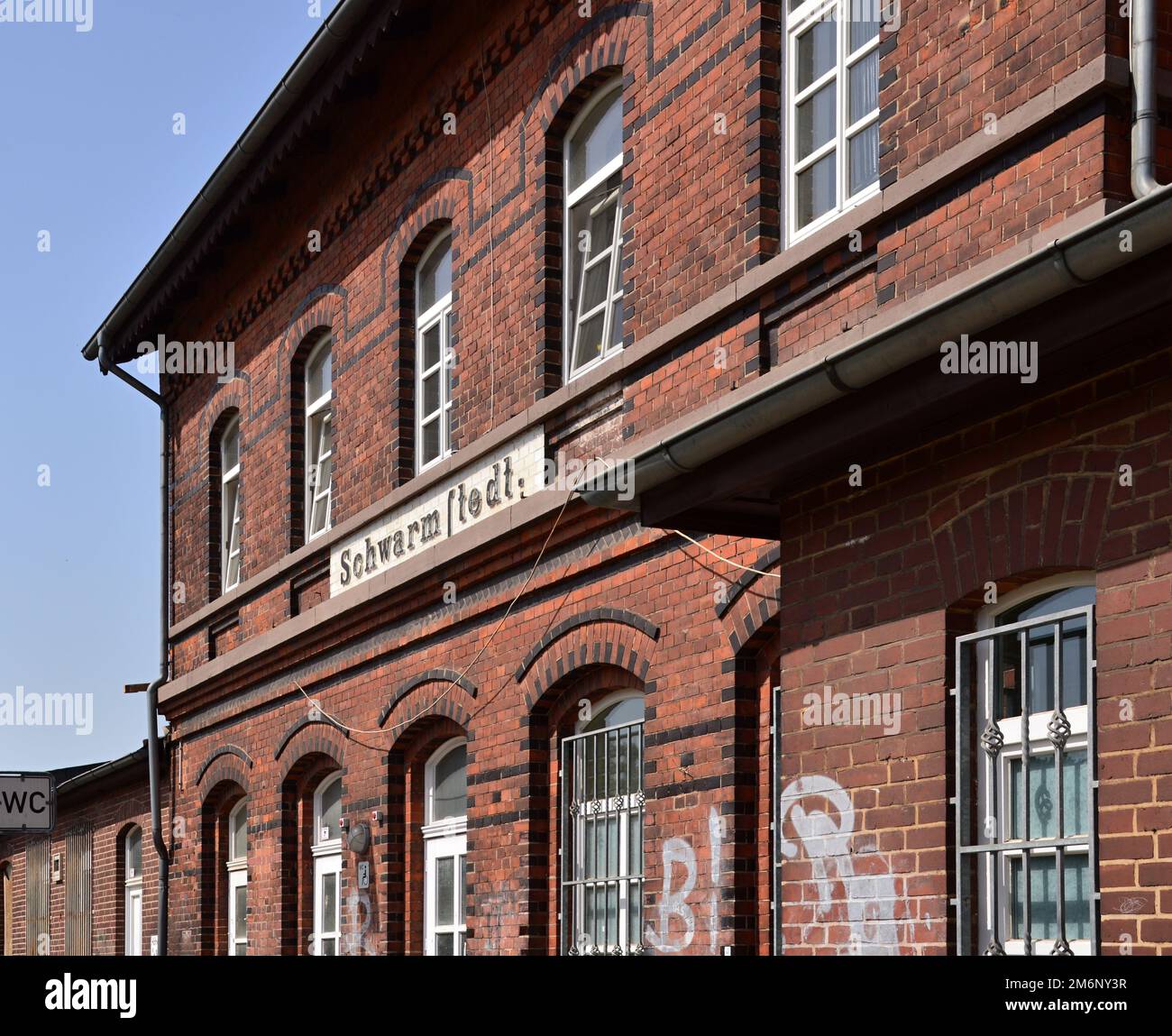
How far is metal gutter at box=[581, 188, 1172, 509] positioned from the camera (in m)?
5.91

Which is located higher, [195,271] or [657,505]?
[195,271]

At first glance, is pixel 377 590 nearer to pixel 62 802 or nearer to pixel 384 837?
pixel 384 837

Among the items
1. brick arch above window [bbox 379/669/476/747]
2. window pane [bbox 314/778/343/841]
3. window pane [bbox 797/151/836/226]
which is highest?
window pane [bbox 797/151/836/226]

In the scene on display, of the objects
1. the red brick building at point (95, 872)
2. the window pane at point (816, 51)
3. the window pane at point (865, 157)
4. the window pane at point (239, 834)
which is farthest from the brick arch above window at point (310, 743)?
the window pane at point (865, 157)

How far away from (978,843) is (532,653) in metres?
5.05

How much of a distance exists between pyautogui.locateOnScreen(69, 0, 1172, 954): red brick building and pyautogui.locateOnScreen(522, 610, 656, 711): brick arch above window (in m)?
0.03

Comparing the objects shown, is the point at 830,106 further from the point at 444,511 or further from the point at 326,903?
the point at 326,903

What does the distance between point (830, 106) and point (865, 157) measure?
537 mm

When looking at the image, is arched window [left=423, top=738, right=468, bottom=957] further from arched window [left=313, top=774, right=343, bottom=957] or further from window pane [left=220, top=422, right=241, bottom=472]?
window pane [left=220, top=422, right=241, bottom=472]

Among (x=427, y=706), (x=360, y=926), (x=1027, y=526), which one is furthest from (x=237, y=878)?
(x=1027, y=526)

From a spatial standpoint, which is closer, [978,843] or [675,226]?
[978,843]

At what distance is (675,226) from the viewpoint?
10578 mm

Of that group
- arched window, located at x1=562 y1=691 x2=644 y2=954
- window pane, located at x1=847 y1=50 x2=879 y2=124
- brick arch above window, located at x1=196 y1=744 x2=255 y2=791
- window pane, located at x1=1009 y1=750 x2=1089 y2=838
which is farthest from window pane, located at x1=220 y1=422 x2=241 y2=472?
window pane, located at x1=1009 y1=750 x2=1089 y2=838
